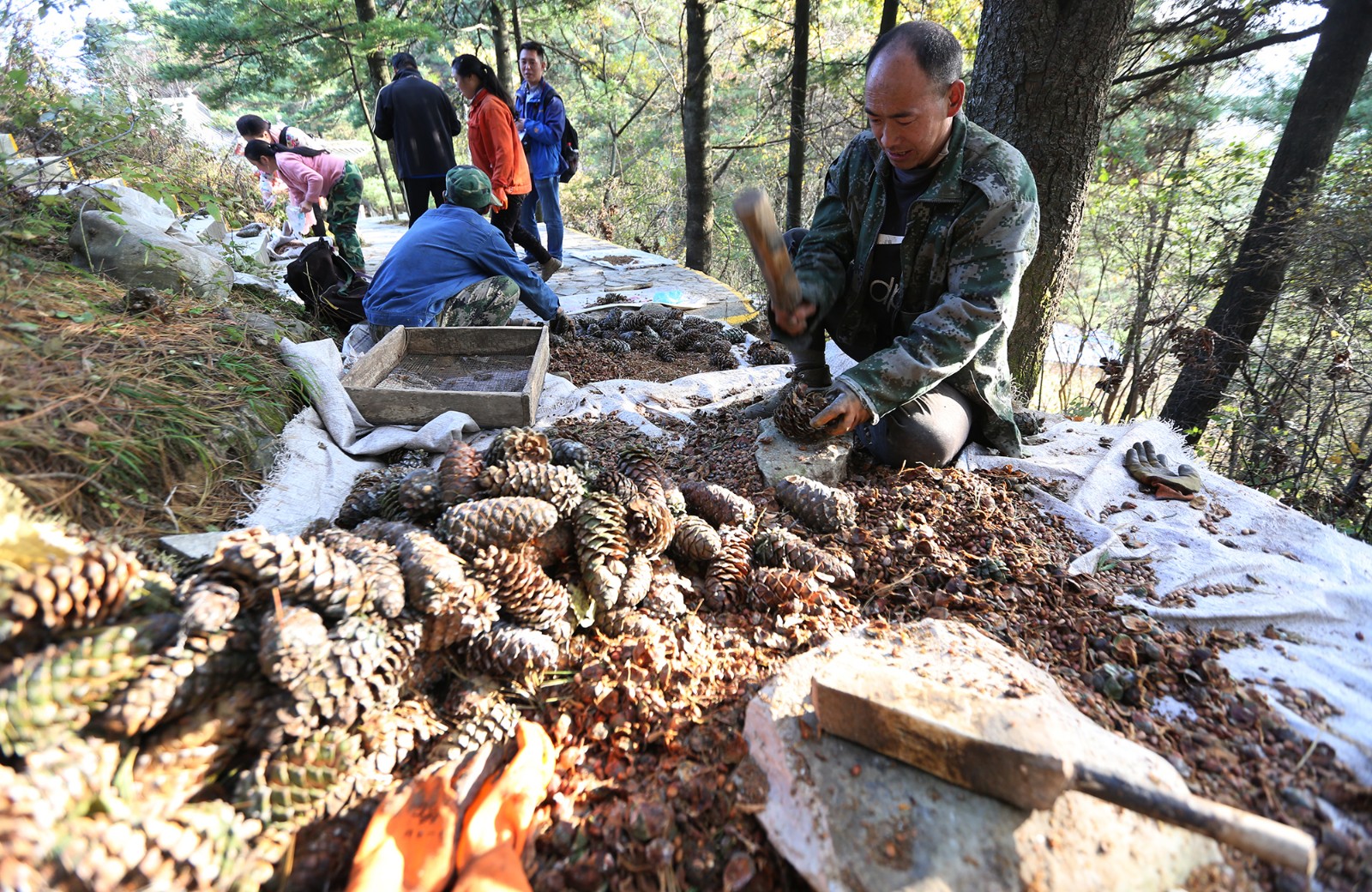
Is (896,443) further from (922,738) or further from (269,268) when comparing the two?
(269,268)

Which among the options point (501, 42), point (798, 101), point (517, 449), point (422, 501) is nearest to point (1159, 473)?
point (517, 449)

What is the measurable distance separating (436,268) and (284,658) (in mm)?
3722

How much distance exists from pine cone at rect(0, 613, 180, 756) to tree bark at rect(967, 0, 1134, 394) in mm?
4001

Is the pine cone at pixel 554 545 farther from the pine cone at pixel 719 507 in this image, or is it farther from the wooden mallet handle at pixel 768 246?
the wooden mallet handle at pixel 768 246

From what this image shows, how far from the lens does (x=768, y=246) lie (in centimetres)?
252

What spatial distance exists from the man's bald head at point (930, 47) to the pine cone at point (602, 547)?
201 cm

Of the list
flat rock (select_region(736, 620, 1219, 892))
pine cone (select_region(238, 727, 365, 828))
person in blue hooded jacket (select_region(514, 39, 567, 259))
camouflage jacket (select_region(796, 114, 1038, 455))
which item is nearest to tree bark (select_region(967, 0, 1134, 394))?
camouflage jacket (select_region(796, 114, 1038, 455))

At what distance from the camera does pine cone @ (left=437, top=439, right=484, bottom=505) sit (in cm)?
187

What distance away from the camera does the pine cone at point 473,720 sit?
1.44 m

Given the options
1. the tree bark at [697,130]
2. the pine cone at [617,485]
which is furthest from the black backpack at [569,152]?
the pine cone at [617,485]

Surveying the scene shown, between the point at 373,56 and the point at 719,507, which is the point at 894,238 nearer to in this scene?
the point at 719,507

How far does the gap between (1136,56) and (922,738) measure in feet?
22.0

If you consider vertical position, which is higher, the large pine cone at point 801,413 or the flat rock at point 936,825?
the large pine cone at point 801,413

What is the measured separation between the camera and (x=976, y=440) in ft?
10.2
